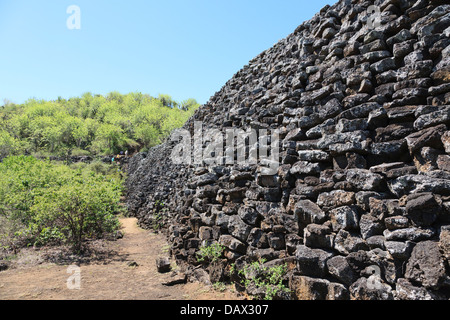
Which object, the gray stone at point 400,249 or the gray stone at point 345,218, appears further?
the gray stone at point 345,218

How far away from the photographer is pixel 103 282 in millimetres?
6508

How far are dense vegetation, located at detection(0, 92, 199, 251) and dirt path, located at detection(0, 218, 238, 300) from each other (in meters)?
1.36

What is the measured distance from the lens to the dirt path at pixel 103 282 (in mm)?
5566

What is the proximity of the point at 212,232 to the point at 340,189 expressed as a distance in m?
3.38

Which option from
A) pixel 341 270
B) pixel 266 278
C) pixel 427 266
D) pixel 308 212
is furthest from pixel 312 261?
pixel 427 266

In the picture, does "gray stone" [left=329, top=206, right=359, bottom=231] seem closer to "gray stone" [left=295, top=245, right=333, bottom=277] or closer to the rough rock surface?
the rough rock surface

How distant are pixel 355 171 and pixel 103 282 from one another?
6112 mm

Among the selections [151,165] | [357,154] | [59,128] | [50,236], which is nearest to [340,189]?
[357,154]

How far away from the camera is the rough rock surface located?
3166 millimetres
